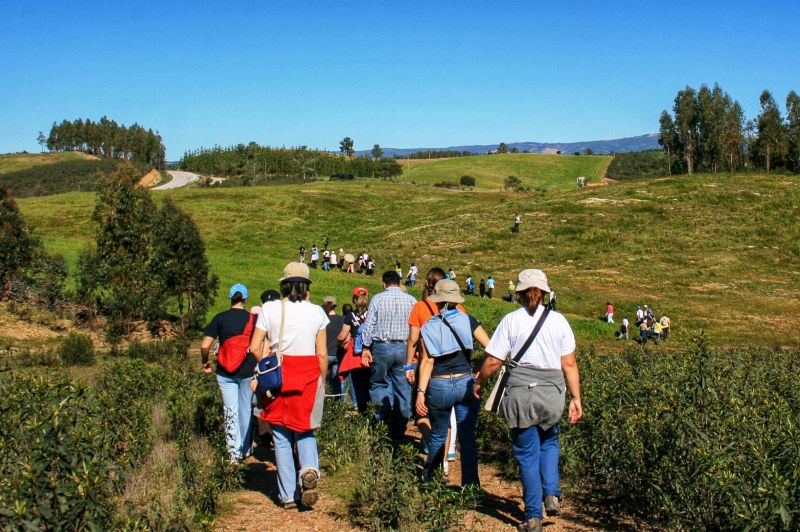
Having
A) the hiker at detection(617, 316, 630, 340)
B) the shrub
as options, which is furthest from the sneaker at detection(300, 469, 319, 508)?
the shrub

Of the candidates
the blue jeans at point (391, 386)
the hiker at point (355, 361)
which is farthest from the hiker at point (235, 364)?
the hiker at point (355, 361)

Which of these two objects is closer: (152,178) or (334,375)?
(334,375)

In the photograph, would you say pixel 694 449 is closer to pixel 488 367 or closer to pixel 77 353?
pixel 488 367

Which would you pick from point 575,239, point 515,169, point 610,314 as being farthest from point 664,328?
point 515,169

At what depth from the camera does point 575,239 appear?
52094mm

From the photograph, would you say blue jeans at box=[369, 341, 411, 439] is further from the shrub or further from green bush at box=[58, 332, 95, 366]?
the shrub

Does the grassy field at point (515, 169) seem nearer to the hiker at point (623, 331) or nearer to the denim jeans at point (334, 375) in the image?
the hiker at point (623, 331)

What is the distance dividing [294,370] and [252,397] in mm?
1713

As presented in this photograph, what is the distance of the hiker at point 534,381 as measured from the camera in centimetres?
559

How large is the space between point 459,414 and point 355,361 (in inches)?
133

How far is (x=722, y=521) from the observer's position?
14.6ft

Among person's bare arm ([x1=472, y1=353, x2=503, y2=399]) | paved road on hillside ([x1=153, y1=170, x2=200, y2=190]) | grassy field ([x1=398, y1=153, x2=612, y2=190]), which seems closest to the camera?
person's bare arm ([x1=472, y1=353, x2=503, y2=399])

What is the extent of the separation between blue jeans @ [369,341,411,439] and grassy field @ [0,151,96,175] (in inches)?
4774

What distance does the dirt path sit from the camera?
5.71m
